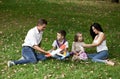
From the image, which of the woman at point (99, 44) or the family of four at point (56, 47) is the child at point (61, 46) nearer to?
the family of four at point (56, 47)

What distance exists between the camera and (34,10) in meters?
26.8

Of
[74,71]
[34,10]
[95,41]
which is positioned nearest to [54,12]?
[34,10]

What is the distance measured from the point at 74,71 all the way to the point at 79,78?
0.64m

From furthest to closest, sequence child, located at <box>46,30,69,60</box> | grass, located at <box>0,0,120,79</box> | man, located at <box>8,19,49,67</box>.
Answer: child, located at <box>46,30,69,60</box>
man, located at <box>8,19,49,67</box>
grass, located at <box>0,0,120,79</box>

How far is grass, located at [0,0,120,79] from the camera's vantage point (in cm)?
1144

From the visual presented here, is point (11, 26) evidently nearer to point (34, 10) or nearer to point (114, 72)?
point (34, 10)

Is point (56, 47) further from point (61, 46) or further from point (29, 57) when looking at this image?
point (29, 57)

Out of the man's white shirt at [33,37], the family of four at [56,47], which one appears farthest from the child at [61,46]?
the man's white shirt at [33,37]

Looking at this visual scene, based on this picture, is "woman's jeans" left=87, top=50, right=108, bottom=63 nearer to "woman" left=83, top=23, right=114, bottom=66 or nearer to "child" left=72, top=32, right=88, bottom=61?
"woman" left=83, top=23, right=114, bottom=66

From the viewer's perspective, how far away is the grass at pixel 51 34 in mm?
11438

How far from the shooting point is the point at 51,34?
715 inches

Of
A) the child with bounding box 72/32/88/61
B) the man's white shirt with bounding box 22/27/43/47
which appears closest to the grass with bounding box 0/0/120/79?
the child with bounding box 72/32/88/61

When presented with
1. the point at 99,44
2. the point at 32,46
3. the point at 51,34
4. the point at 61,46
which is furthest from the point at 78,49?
the point at 51,34

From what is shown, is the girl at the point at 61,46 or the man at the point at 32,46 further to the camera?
the girl at the point at 61,46
